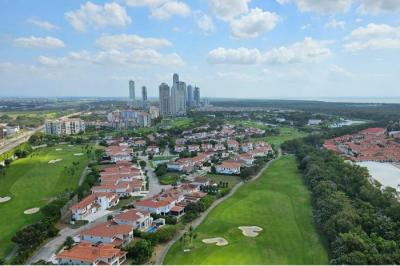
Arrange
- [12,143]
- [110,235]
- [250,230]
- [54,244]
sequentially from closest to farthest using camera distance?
[110,235], [54,244], [250,230], [12,143]

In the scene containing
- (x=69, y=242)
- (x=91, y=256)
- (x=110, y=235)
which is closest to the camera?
(x=91, y=256)

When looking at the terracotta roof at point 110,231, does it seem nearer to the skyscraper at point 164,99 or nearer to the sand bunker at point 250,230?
the sand bunker at point 250,230

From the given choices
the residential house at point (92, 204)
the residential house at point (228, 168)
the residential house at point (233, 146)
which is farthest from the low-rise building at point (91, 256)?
the residential house at point (233, 146)

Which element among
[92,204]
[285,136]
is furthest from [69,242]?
[285,136]

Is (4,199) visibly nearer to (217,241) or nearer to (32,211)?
(32,211)

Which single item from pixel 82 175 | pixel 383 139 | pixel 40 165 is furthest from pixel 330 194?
pixel 383 139

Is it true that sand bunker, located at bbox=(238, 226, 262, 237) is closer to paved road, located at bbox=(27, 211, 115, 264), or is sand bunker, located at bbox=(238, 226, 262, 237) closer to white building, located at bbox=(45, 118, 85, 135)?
paved road, located at bbox=(27, 211, 115, 264)

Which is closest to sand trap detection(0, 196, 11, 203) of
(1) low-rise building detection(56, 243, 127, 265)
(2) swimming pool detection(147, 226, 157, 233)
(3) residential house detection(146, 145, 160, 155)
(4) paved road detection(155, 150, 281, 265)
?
(2) swimming pool detection(147, 226, 157, 233)
